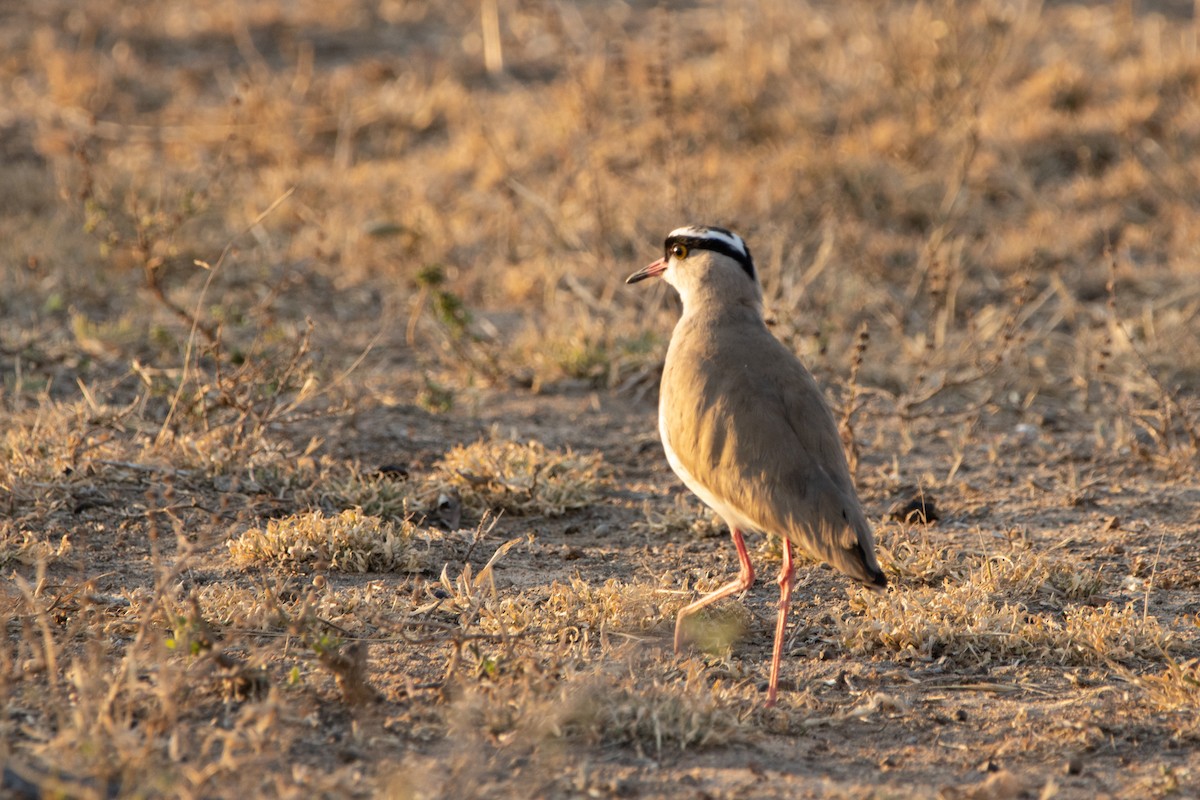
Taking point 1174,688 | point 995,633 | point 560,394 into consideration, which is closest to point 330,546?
point 995,633

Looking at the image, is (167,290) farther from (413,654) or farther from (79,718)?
(79,718)

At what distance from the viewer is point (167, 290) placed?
8.77 metres

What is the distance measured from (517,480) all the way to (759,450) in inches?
67.3

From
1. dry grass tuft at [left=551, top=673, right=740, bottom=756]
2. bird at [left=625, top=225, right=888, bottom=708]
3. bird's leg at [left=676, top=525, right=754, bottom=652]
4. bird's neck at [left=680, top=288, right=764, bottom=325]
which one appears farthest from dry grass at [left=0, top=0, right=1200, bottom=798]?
bird's neck at [left=680, top=288, right=764, bottom=325]

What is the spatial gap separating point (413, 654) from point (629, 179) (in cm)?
572

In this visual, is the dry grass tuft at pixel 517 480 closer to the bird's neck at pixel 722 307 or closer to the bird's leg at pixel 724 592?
the bird's neck at pixel 722 307

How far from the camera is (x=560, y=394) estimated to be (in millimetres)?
7535

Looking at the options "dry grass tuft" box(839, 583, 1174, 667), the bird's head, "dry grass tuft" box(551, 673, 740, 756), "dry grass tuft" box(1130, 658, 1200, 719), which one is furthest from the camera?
the bird's head

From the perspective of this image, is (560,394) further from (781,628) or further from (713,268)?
(781,628)

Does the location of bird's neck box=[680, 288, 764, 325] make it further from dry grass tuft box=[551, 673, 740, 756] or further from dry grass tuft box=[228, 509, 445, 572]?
dry grass tuft box=[551, 673, 740, 756]

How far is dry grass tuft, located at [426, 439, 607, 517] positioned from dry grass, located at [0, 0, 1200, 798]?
2cm

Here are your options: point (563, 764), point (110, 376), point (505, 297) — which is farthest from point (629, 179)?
point (563, 764)

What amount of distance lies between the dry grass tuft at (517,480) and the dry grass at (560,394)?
0.06ft

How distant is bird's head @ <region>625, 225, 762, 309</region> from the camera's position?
5.34 meters
